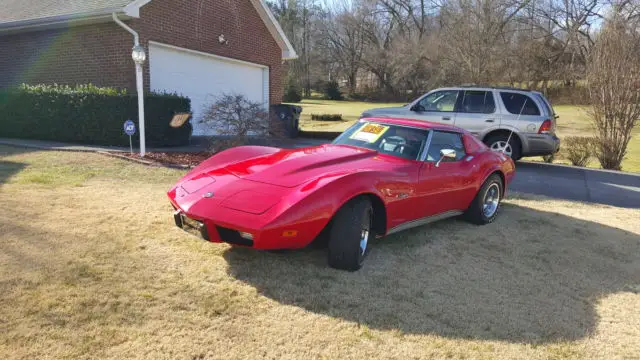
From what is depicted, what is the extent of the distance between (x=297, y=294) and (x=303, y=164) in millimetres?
1292

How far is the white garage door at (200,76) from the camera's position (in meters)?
12.0

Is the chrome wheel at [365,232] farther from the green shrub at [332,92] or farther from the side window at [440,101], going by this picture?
the green shrub at [332,92]

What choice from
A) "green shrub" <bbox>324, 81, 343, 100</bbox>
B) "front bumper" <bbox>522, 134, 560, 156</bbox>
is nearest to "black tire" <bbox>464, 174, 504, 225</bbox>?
"front bumper" <bbox>522, 134, 560, 156</bbox>

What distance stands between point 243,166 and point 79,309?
6.42 feet

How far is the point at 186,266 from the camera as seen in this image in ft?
12.4

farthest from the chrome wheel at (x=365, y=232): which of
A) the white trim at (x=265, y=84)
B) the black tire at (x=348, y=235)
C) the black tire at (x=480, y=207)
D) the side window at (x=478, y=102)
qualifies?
the white trim at (x=265, y=84)

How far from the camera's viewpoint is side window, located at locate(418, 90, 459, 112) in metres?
10.6

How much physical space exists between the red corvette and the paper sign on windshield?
0.01m

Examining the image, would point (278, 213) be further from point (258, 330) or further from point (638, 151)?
point (638, 151)

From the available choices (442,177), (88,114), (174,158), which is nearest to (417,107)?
(174,158)

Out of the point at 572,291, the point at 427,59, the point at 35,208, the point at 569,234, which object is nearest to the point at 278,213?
the point at 572,291

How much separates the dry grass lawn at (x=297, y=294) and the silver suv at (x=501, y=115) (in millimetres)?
4732

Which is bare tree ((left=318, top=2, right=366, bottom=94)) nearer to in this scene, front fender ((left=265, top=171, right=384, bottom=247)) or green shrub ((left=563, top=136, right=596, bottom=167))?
green shrub ((left=563, top=136, right=596, bottom=167))

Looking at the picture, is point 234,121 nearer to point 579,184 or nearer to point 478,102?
point 478,102
